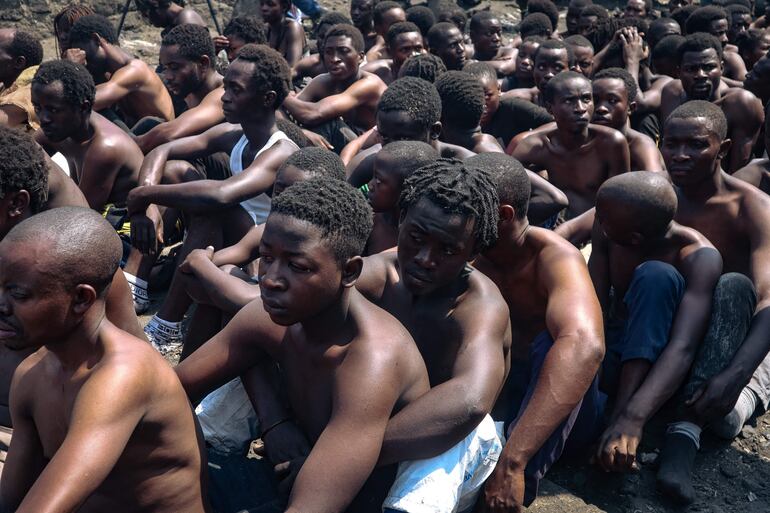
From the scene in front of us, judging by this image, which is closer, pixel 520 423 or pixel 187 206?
pixel 520 423

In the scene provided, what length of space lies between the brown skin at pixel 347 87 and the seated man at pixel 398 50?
1.91 feet

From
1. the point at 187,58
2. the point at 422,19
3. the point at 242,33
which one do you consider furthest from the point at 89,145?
the point at 422,19

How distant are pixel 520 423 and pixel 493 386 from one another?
0.95ft

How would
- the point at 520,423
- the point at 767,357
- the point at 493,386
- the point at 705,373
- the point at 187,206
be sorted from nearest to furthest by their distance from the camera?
the point at 493,386, the point at 520,423, the point at 705,373, the point at 767,357, the point at 187,206

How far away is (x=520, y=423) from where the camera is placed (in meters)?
3.42

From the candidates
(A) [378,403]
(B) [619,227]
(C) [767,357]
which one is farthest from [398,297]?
(C) [767,357]

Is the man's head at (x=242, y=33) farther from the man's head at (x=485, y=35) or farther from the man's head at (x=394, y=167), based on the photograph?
the man's head at (x=394, y=167)

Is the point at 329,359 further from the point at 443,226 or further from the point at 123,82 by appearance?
the point at 123,82

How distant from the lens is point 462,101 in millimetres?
5855

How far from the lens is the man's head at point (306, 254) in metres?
2.89

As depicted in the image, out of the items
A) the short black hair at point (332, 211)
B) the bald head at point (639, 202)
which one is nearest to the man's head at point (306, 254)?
the short black hair at point (332, 211)

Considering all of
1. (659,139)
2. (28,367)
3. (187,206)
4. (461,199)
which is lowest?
(659,139)

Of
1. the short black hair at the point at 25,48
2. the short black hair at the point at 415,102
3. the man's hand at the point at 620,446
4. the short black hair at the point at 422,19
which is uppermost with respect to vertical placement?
the short black hair at the point at 415,102

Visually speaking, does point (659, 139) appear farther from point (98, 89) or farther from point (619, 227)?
point (98, 89)
